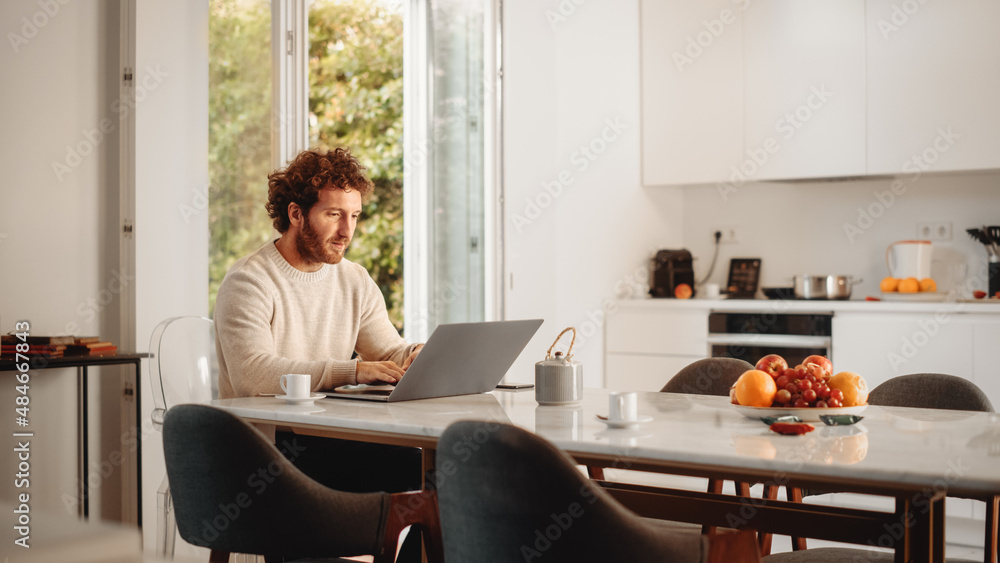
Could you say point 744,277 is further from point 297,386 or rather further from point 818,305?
point 297,386

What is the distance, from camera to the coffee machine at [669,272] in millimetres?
4684

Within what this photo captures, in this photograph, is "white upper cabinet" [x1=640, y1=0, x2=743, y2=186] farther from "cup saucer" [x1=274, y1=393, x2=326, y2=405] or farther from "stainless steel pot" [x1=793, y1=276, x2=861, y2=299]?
"cup saucer" [x1=274, y1=393, x2=326, y2=405]

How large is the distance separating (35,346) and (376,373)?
980 millimetres

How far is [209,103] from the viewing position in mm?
3088

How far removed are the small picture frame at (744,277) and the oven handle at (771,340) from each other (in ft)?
1.62

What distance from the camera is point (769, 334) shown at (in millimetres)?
4164

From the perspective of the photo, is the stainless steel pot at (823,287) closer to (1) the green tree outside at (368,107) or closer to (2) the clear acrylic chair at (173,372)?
(2) the clear acrylic chair at (173,372)

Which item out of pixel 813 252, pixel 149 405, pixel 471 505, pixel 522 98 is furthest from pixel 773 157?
pixel 471 505

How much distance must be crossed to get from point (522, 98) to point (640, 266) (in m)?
1.18

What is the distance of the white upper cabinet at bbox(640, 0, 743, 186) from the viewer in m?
4.50

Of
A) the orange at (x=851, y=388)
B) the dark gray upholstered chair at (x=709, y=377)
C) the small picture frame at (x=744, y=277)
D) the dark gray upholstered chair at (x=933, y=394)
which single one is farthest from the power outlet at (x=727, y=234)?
the orange at (x=851, y=388)

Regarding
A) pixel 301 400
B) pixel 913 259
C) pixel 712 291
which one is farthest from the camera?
pixel 712 291

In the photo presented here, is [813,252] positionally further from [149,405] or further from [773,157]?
[149,405]

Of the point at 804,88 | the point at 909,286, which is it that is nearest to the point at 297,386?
the point at 909,286
